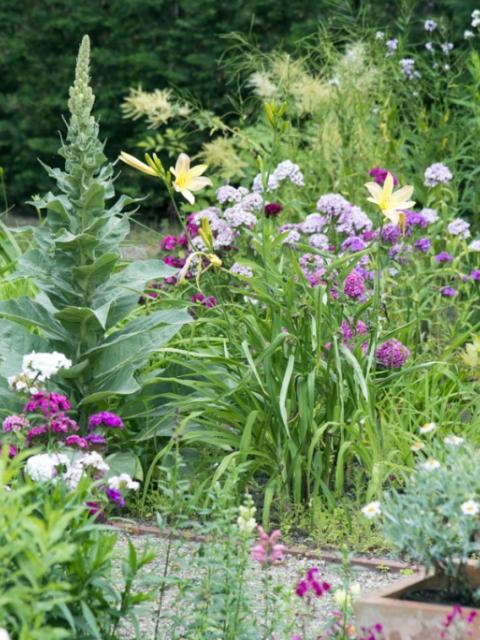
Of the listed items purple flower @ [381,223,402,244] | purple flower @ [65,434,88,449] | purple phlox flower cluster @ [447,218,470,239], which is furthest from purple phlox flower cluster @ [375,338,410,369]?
purple phlox flower cluster @ [447,218,470,239]

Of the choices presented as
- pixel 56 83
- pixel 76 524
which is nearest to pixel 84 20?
pixel 56 83

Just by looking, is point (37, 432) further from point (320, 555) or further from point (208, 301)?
point (208, 301)

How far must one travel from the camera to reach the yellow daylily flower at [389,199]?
4016 mm

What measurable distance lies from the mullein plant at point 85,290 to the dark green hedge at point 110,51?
6.08m

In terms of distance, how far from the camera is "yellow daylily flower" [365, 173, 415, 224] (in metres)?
4.02

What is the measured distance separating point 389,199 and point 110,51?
25.9 ft

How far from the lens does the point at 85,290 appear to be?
4461mm

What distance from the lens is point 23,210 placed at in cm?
1248

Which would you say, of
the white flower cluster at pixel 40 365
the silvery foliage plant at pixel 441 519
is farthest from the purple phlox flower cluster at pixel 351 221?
the silvery foliage plant at pixel 441 519

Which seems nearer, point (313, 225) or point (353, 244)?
point (353, 244)

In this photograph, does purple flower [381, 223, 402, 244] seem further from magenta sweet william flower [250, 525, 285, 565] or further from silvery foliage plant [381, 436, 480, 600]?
magenta sweet william flower [250, 525, 285, 565]

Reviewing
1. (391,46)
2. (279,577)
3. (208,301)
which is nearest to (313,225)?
(208,301)

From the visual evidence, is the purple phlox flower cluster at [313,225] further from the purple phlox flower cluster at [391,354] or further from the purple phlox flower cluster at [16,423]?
the purple phlox flower cluster at [16,423]

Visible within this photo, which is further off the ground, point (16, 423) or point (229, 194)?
point (229, 194)
